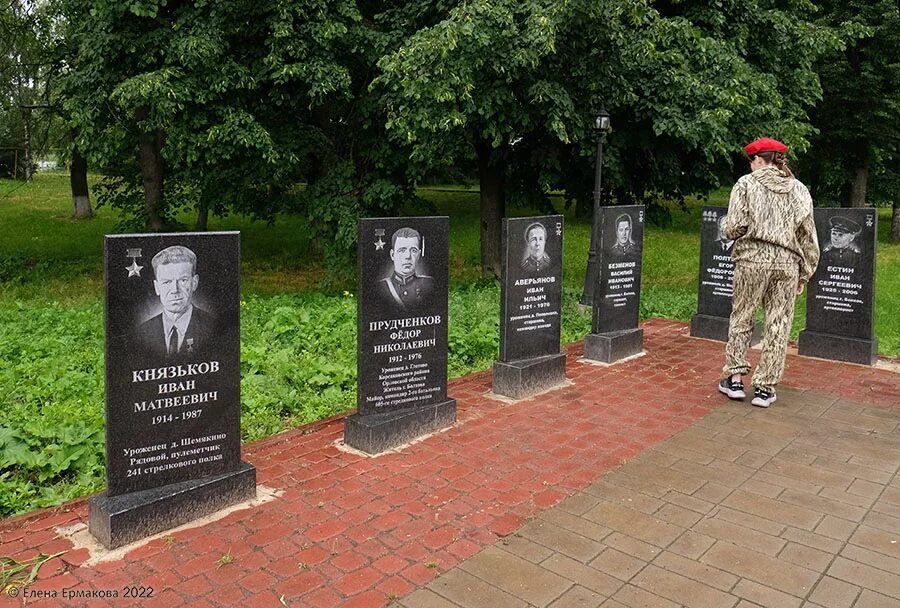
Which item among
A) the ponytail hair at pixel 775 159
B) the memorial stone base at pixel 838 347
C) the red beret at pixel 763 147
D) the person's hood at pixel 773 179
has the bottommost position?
the memorial stone base at pixel 838 347

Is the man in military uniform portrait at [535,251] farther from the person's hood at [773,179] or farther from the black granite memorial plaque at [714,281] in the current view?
the black granite memorial plaque at [714,281]

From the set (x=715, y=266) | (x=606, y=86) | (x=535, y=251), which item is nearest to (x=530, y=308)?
(x=535, y=251)

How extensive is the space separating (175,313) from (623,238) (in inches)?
197

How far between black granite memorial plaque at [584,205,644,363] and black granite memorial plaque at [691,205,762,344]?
1.17 metres

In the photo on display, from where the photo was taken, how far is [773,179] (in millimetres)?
6172

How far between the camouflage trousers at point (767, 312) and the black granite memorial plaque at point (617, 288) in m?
1.51

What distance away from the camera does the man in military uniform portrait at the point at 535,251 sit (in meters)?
6.64

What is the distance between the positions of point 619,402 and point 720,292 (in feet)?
10.3

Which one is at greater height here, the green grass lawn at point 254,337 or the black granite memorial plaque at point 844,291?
the black granite memorial plaque at point 844,291

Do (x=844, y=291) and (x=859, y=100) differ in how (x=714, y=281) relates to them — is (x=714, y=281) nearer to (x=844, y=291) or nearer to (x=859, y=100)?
(x=844, y=291)

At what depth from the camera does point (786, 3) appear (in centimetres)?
1449

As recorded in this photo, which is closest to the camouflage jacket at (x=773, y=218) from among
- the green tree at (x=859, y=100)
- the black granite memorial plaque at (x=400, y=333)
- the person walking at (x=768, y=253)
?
the person walking at (x=768, y=253)

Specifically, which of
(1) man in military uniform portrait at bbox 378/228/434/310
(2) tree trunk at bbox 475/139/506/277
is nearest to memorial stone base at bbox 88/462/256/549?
(1) man in military uniform portrait at bbox 378/228/434/310

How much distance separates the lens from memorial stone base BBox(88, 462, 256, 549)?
3.93m
